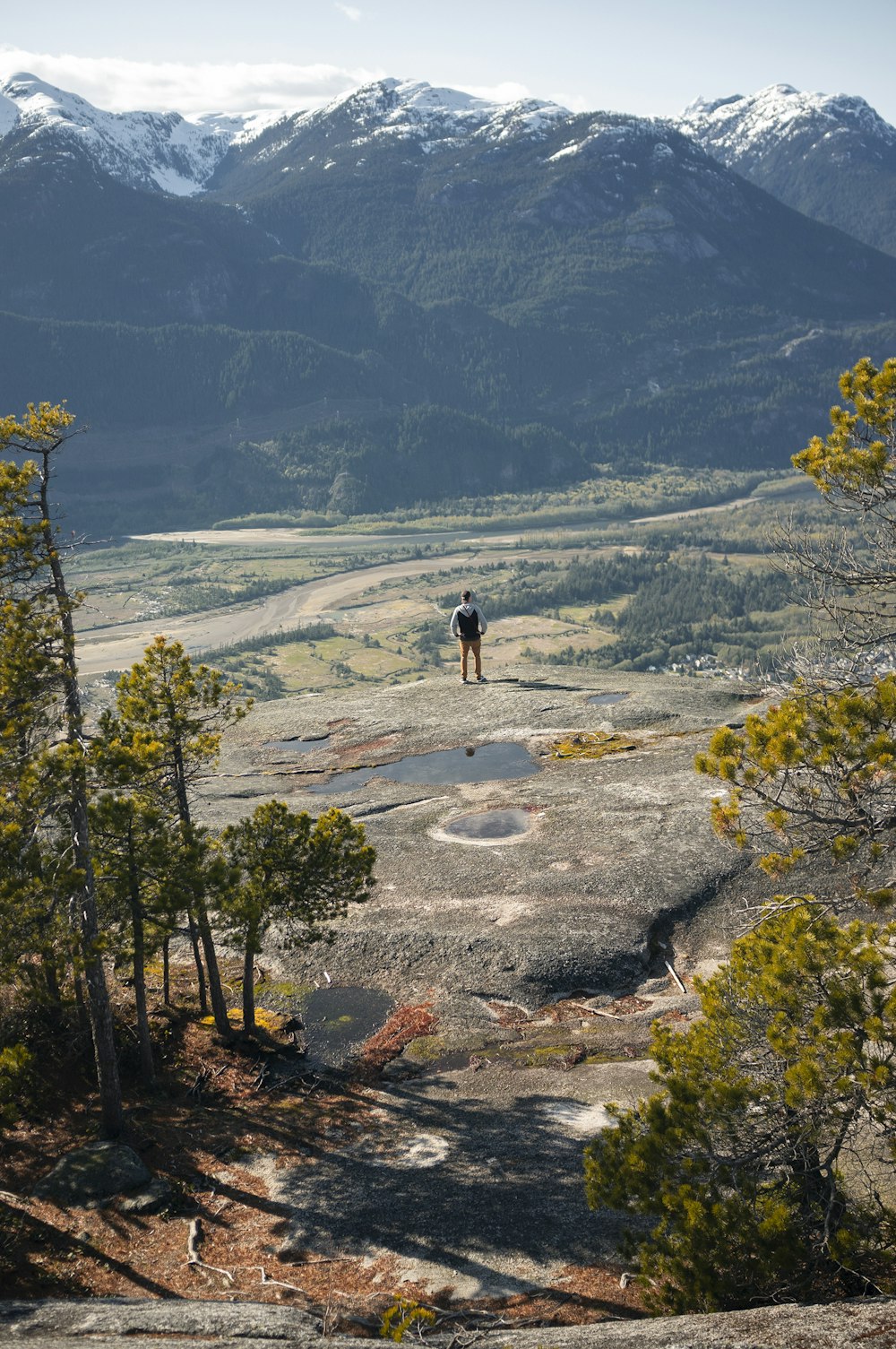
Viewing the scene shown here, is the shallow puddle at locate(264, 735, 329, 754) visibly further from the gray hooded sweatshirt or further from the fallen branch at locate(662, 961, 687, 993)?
the fallen branch at locate(662, 961, 687, 993)

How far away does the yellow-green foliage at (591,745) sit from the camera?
35.4 m

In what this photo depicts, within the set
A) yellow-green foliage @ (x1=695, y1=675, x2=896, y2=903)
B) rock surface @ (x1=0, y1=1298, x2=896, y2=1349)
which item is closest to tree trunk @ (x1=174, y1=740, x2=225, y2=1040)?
rock surface @ (x1=0, y1=1298, x2=896, y2=1349)

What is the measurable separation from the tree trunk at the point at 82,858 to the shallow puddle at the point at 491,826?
1326 centimetres

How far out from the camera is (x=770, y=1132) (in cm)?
1270

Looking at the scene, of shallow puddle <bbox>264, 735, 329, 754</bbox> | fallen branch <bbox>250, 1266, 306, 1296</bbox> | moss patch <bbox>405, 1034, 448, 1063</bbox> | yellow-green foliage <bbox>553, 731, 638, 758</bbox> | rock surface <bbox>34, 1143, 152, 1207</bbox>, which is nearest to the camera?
fallen branch <bbox>250, 1266, 306, 1296</bbox>

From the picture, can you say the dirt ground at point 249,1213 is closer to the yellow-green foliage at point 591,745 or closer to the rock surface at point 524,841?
the rock surface at point 524,841

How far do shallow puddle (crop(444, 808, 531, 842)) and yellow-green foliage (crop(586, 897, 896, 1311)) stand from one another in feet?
54.0

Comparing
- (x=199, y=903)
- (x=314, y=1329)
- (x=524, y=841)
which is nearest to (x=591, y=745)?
(x=524, y=841)

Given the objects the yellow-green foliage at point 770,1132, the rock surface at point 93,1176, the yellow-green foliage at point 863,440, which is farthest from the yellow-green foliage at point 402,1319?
the yellow-green foliage at point 863,440

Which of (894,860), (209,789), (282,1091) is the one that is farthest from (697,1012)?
(209,789)

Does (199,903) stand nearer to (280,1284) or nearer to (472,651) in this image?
(280,1284)

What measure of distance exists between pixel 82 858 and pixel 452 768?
18.3 metres

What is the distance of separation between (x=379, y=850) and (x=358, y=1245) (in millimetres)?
14826

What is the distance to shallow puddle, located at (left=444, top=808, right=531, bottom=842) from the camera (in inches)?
1195
